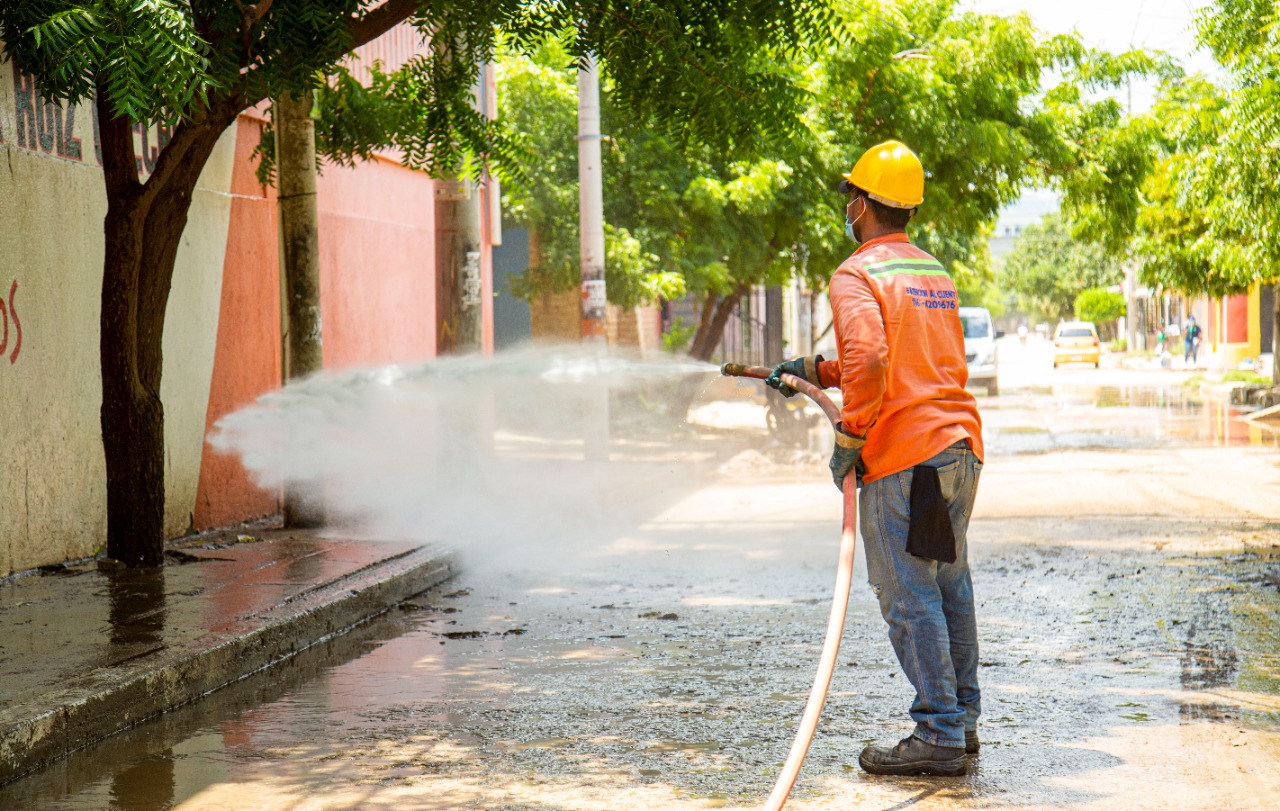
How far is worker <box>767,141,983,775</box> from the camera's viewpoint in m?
4.33

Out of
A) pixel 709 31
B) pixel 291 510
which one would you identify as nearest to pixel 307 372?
pixel 291 510

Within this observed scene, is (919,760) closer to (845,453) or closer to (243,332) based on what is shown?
(845,453)

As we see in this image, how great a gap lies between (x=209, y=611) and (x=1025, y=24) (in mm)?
17100

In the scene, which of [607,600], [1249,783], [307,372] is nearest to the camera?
[1249,783]

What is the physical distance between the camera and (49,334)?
8.09 m

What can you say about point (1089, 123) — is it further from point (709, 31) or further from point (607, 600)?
point (607, 600)

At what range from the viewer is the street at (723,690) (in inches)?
170

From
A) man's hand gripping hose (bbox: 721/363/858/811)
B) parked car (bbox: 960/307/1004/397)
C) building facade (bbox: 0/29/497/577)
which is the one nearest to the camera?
man's hand gripping hose (bbox: 721/363/858/811)

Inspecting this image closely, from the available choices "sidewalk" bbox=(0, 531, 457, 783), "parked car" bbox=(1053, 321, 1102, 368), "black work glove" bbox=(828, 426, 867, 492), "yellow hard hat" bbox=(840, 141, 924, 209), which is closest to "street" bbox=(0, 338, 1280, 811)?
"sidewalk" bbox=(0, 531, 457, 783)

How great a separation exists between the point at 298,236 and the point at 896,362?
6233 mm

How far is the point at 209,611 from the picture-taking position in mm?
6664

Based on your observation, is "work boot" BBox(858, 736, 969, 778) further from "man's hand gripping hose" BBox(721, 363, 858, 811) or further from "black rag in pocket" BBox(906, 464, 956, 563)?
"black rag in pocket" BBox(906, 464, 956, 563)

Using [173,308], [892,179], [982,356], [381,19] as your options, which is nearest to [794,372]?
[892,179]

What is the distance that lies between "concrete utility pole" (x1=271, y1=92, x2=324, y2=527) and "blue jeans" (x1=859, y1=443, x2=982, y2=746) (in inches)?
240
